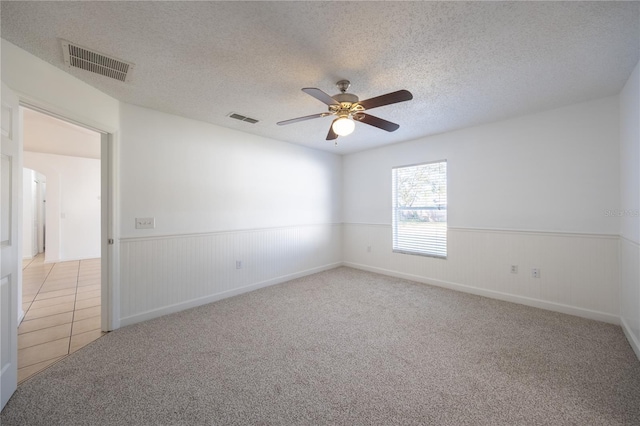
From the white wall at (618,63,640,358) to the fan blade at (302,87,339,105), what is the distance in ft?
8.41

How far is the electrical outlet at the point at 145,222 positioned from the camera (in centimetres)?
298

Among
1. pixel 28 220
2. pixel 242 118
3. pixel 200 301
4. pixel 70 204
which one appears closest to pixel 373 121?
pixel 242 118

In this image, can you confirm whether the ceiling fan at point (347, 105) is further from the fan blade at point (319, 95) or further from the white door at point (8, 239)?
the white door at point (8, 239)

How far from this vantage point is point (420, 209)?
4.48 m

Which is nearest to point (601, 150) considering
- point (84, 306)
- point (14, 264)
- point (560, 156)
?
point (560, 156)

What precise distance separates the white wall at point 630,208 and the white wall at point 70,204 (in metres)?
9.44

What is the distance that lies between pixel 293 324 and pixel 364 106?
235 centimetres

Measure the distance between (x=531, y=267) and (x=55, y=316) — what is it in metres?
5.93

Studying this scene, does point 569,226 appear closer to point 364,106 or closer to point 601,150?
point 601,150

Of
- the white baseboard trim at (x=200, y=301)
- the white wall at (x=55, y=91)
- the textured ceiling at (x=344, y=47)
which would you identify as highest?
the textured ceiling at (x=344, y=47)

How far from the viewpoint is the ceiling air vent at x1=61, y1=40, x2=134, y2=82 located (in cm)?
194

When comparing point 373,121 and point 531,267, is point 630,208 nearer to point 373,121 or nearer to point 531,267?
point 531,267

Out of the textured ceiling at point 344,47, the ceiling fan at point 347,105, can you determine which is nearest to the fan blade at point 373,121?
the ceiling fan at point 347,105

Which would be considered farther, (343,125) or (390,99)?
(343,125)
